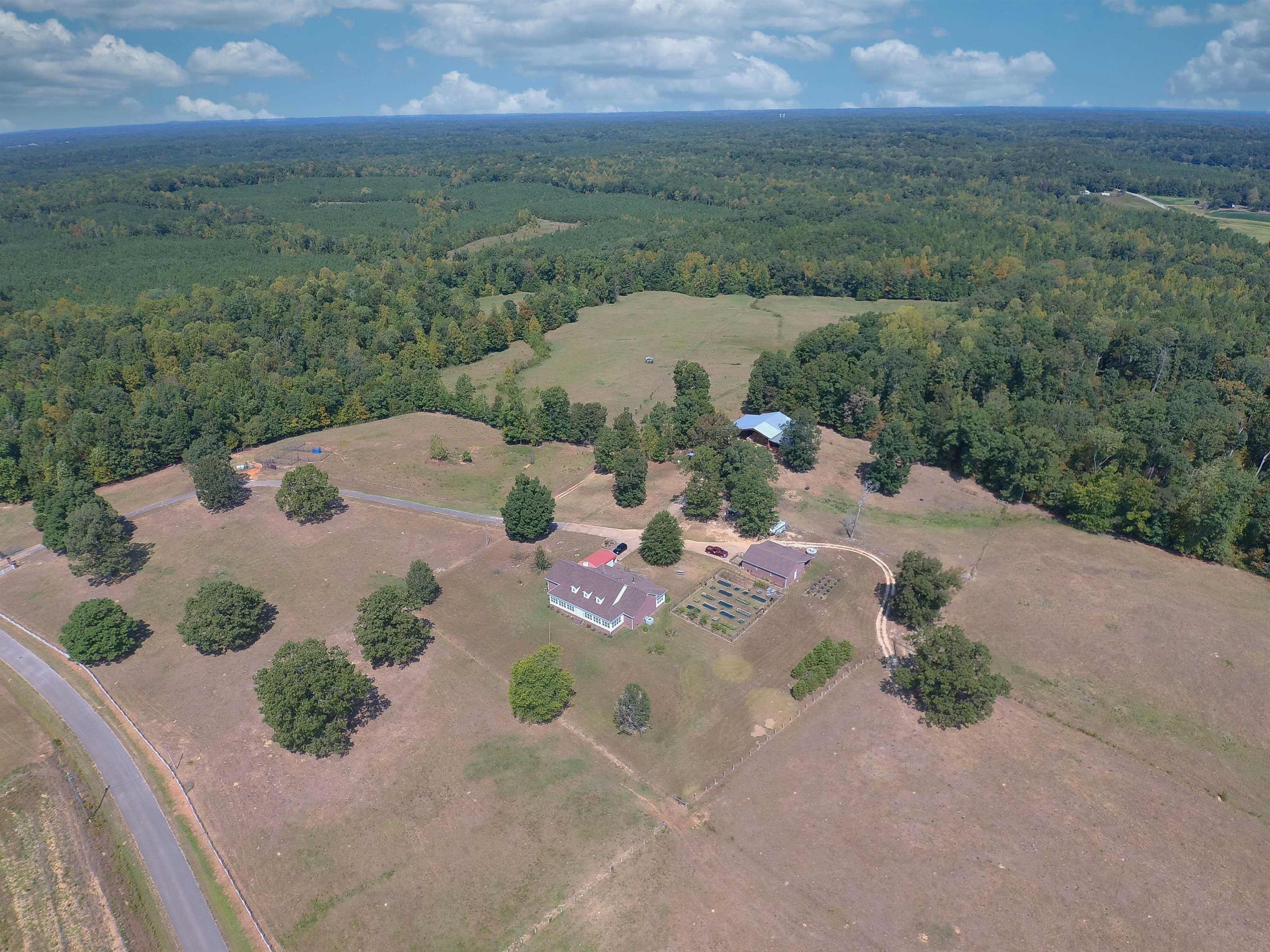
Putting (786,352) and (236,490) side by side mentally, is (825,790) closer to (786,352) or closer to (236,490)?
(236,490)

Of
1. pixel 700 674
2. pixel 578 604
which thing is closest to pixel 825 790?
pixel 700 674

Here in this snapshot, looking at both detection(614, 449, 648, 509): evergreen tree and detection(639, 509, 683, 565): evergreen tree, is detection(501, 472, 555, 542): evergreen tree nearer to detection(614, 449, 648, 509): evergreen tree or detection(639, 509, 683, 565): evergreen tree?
detection(614, 449, 648, 509): evergreen tree

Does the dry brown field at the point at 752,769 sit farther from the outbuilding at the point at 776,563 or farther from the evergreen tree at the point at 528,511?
the outbuilding at the point at 776,563

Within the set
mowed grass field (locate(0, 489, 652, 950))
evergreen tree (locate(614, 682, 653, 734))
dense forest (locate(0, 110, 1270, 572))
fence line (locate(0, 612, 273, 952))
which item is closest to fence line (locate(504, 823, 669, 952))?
mowed grass field (locate(0, 489, 652, 950))

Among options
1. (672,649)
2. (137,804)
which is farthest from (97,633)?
(672,649)

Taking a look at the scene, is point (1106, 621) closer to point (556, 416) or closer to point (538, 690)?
point (538, 690)

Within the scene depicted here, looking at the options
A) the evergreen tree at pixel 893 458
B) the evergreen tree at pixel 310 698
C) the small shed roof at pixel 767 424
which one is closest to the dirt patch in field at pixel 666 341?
the small shed roof at pixel 767 424

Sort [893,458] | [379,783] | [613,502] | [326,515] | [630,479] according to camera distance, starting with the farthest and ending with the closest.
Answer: [613,502], [893,458], [326,515], [630,479], [379,783]
